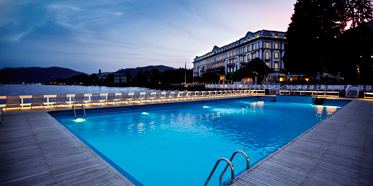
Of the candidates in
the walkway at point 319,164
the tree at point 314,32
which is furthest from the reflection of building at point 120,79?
the walkway at point 319,164

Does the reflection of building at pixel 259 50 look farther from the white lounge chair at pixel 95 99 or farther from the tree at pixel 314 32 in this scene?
the white lounge chair at pixel 95 99

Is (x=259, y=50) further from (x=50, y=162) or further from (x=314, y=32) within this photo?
(x=50, y=162)

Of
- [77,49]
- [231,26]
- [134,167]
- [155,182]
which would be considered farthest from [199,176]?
[77,49]

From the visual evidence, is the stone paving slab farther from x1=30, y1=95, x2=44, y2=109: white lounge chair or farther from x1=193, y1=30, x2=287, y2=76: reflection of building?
x1=193, y1=30, x2=287, y2=76: reflection of building

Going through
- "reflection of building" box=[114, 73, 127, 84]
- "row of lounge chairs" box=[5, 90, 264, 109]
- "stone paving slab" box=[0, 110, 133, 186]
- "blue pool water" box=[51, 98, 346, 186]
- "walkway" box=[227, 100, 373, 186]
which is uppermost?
"reflection of building" box=[114, 73, 127, 84]

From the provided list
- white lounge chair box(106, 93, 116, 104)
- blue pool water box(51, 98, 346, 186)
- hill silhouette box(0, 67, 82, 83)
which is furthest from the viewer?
hill silhouette box(0, 67, 82, 83)

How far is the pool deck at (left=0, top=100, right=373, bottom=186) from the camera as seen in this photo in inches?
116

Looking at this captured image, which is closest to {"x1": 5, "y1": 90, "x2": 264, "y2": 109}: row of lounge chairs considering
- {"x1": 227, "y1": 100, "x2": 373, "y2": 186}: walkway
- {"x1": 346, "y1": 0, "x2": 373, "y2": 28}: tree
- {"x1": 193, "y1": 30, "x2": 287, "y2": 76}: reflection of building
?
{"x1": 227, "y1": 100, "x2": 373, "y2": 186}: walkway

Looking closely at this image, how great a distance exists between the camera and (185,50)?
150 m

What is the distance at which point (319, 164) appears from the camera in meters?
3.60

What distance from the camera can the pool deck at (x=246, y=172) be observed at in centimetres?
295

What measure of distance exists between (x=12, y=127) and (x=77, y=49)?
280 feet

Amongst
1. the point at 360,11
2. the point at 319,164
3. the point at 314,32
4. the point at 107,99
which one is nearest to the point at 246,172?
the point at 319,164

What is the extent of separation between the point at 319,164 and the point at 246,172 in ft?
5.30
